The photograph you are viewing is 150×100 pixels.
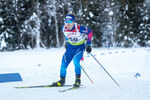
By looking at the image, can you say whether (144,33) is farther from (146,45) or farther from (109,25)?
(109,25)

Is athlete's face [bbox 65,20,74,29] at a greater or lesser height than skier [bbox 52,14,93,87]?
greater

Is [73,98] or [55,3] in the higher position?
[55,3]

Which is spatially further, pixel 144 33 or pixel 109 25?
pixel 109 25

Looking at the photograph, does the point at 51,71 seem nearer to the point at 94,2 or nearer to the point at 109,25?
the point at 94,2

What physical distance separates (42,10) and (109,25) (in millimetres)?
14338

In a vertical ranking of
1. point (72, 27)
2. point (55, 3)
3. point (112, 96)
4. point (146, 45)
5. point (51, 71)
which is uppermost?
point (55, 3)

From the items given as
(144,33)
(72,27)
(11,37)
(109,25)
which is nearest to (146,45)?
(144,33)

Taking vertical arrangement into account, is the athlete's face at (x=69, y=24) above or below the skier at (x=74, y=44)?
above

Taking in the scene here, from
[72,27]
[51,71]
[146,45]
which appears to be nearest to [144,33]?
[146,45]

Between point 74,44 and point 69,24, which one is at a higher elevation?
point 69,24

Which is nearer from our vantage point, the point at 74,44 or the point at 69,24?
Result: the point at 69,24

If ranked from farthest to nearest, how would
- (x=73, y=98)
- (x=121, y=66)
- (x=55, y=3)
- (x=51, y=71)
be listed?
(x=55, y=3), (x=121, y=66), (x=51, y=71), (x=73, y=98)

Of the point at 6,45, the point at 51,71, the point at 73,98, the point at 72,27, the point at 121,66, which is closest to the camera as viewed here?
the point at 73,98

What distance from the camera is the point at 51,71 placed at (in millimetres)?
9547
